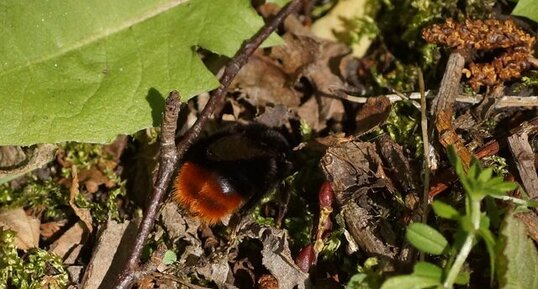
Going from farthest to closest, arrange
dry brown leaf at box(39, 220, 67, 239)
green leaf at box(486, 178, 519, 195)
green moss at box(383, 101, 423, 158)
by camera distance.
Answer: dry brown leaf at box(39, 220, 67, 239), green moss at box(383, 101, 423, 158), green leaf at box(486, 178, 519, 195)

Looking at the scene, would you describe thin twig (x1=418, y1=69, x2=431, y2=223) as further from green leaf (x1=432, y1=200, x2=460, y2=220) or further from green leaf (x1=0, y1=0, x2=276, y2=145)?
green leaf (x1=0, y1=0, x2=276, y2=145)

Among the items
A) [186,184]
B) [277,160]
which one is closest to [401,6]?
[277,160]

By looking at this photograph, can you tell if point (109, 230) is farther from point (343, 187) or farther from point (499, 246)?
point (499, 246)

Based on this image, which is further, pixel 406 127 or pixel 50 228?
pixel 50 228

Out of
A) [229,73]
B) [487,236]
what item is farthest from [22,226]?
[487,236]

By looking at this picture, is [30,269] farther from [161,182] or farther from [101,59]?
[101,59]

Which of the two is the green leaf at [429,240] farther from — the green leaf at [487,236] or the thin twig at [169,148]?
the thin twig at [169,148]

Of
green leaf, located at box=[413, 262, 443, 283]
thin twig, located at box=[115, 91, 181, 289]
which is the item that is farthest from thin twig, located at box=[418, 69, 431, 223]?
thin twig, located at box=[115, 91, 181, 289]
